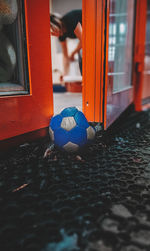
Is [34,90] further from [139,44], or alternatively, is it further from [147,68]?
[147,68]

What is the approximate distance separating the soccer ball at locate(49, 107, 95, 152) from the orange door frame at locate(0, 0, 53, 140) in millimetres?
271

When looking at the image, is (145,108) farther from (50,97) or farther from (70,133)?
(70,133)

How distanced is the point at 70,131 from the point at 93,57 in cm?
70

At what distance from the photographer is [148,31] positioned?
3279 mm

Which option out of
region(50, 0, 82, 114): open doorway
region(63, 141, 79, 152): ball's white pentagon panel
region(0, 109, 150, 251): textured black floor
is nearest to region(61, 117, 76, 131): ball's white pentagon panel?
region(63, 141, 79, 152): ball's white pentagon panel

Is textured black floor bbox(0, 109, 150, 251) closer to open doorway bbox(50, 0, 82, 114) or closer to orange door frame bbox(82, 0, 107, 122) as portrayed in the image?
orange door frame bbox(82, 0, 107, 122)

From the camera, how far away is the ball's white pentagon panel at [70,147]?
125 cm

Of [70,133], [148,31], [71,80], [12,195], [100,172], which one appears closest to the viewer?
[12,195]

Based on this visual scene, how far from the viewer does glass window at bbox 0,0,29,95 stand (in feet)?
Answer: 4.22

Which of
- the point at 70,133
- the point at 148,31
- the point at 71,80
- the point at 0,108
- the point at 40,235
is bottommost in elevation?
the point at 40,235

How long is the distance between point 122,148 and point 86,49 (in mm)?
883

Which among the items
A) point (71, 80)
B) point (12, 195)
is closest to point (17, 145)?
point (12, 195)

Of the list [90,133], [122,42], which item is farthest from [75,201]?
[122,42]

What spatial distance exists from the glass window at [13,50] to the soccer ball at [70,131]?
42 cm
